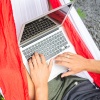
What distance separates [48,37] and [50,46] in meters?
0.04

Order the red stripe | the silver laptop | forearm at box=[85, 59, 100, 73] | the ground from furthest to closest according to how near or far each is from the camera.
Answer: the ground, forearm at box=[85, 59, 100, 73], the silver laptop, the red stripe

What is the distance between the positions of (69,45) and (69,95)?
243 millimetres

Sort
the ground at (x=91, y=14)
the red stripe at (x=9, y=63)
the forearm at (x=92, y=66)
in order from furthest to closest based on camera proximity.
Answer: the ground at (x=91, y=14)
the forearm at (x=92, y=66)
the red stripe at (x=9, y=63)

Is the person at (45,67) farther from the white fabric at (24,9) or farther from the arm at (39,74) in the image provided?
the white fabric at (24,9)

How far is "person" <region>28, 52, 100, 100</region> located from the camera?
41.5 inches

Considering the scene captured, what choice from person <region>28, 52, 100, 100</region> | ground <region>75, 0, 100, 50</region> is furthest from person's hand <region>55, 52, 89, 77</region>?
ground <region>75, 0, 100, 50</region>

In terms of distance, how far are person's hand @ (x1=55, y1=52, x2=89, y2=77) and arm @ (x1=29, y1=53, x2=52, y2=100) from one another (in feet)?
0.24

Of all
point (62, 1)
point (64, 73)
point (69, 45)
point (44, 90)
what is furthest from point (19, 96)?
point (62, 1)

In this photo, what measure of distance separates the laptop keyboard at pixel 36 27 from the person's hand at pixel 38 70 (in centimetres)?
9

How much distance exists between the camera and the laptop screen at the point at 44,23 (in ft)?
3.29

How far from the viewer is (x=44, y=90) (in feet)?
3.48

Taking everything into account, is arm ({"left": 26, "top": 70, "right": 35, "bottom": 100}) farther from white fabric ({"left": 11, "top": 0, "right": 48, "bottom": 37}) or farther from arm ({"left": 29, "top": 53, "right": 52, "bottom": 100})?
white fabric ({"left": 11, "top": 0, "right": 48, "bottom": 37})

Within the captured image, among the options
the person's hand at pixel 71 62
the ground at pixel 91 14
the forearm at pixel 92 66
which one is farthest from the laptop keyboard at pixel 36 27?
the ground at pixel 91 14

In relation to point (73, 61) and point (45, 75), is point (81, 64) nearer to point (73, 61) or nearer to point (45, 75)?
point (73, 61)
